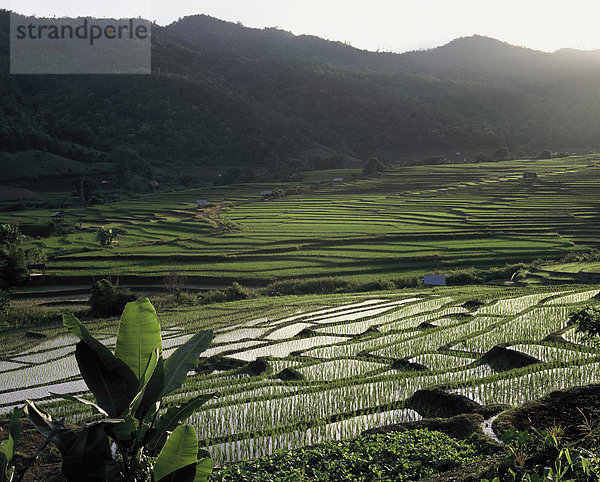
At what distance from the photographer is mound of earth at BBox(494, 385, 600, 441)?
22.8 ft

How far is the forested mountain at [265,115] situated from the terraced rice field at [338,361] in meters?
57.3

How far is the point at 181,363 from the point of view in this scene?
4473mm

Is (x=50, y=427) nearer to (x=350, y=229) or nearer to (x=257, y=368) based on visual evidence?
(x=257, y=368)

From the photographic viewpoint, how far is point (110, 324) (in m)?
18.8

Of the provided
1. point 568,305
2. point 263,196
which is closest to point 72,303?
point 568,305

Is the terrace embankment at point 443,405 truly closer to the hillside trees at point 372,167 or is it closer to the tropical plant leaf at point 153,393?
the tropical plant leaf at point 153,393

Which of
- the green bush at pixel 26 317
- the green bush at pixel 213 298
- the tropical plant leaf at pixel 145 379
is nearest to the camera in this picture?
the tropical plant leaf at pixel 145 379

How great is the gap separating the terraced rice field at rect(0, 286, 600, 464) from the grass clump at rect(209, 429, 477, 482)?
1.03m

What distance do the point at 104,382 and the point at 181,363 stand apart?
0.62 metres

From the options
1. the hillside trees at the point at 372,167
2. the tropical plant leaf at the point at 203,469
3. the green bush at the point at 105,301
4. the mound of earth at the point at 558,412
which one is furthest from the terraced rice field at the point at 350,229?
the tropical plant leaf at the point at 203,469

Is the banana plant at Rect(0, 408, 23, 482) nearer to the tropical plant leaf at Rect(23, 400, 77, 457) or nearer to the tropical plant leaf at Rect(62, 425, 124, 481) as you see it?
the tropical plant leaf at Rect(23, 400, 77, 457)

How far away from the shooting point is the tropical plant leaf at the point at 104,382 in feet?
13.2

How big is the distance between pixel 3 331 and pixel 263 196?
A: 133 feet

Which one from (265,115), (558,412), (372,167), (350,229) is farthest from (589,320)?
→ (265,115)
